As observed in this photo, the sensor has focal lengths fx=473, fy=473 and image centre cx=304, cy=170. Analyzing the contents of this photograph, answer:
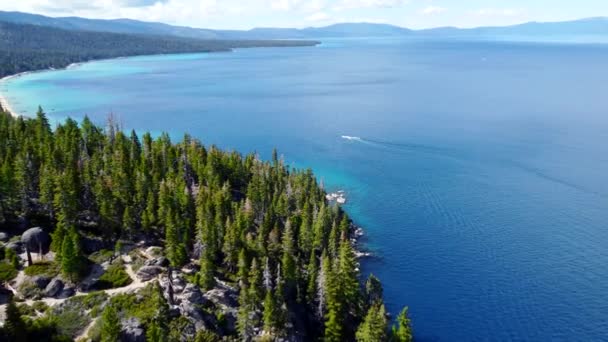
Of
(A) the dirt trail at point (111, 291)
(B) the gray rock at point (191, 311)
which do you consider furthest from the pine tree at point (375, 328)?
(A) the dirt trail at point (111, 291)

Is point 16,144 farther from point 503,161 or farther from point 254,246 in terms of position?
point 503,161

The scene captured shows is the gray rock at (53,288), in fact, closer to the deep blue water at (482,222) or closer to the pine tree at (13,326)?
the pine tree at (13,326)

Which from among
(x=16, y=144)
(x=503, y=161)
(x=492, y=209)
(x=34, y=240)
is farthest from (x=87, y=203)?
(x=503, y=161)

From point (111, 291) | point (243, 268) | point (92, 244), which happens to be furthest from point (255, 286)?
point (92, 244)

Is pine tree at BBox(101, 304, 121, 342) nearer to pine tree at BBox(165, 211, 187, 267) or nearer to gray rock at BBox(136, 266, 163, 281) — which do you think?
gray rock at BBox(136, 266, 163, 281)

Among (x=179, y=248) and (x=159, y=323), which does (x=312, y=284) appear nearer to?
(x=179, y=248)

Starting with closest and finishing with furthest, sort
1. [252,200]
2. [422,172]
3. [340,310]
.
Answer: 1. [340,310]
2. [252,200]
3. [422,172]
